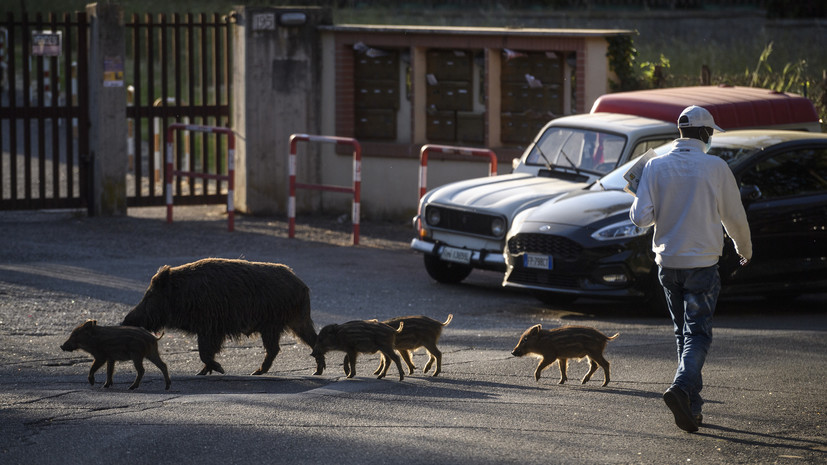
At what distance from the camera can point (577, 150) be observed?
1340 centimetres

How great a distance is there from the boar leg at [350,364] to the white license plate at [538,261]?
3.46 meters

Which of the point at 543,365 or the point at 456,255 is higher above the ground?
the point at 456,255

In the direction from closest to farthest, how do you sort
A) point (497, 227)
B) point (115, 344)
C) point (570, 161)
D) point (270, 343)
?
1. point (115, 344)
2. point (270, 343)
3. point (497, 227)
4. point (570, 161)

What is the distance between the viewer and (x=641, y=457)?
20.3 feet

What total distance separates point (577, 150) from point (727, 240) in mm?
2885

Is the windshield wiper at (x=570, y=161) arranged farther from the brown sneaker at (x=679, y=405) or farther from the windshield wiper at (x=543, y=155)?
the brown sneaker at (x=679, y=405)

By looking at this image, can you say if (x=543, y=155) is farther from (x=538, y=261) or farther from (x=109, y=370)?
(x=109, y=370)

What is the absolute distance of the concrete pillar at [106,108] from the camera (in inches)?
654

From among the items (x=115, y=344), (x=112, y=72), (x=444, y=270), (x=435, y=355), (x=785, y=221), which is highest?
(x=112, y=72)

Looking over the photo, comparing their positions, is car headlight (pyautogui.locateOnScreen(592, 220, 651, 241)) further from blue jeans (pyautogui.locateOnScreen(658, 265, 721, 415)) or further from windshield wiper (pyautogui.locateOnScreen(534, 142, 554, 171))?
blue jeans (pyautogui.locateOnScreen(658, 265, 721, 415))

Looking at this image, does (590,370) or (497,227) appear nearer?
(590,370)

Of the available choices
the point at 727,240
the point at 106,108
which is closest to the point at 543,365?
the point at 727,240

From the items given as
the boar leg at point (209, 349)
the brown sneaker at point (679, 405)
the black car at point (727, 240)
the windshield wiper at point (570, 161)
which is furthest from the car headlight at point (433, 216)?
the brown sneaker at point (679, 405)

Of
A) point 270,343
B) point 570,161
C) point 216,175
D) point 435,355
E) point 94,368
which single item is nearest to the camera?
point 94,368
